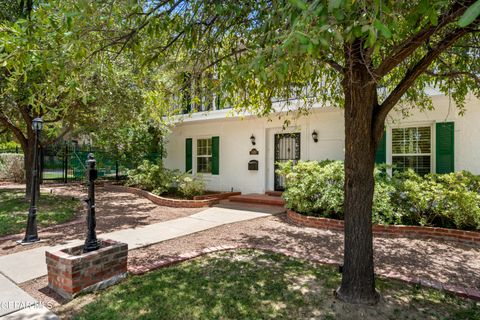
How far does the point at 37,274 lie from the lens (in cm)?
425

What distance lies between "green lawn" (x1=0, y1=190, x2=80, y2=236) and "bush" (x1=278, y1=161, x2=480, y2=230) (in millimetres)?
5875

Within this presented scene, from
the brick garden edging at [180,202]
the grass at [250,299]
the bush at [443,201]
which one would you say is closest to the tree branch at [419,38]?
the grass at [250,299]

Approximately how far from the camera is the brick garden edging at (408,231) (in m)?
5.80

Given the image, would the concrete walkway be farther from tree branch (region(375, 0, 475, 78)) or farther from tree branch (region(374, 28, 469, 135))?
tree branch (region(375, 0, 475, 78))

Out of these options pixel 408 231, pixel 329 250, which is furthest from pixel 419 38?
pixel 408 231

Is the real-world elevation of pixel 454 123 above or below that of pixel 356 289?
above

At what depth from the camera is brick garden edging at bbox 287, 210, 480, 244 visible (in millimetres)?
5797

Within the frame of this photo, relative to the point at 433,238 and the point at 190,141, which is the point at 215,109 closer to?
the point at 190,141

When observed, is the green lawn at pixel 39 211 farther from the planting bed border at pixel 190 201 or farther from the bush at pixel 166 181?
the bush at pixel 166 181

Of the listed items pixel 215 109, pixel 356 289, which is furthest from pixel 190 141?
pixel 356 289

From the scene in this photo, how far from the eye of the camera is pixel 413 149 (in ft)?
28.0

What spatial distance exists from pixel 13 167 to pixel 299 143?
16.3 m

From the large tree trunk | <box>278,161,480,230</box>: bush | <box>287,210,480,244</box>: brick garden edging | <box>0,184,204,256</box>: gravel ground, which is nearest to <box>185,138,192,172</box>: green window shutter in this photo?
<box>0,184,204,256</box>: gravel ground

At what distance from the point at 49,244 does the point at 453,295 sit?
636 cm
